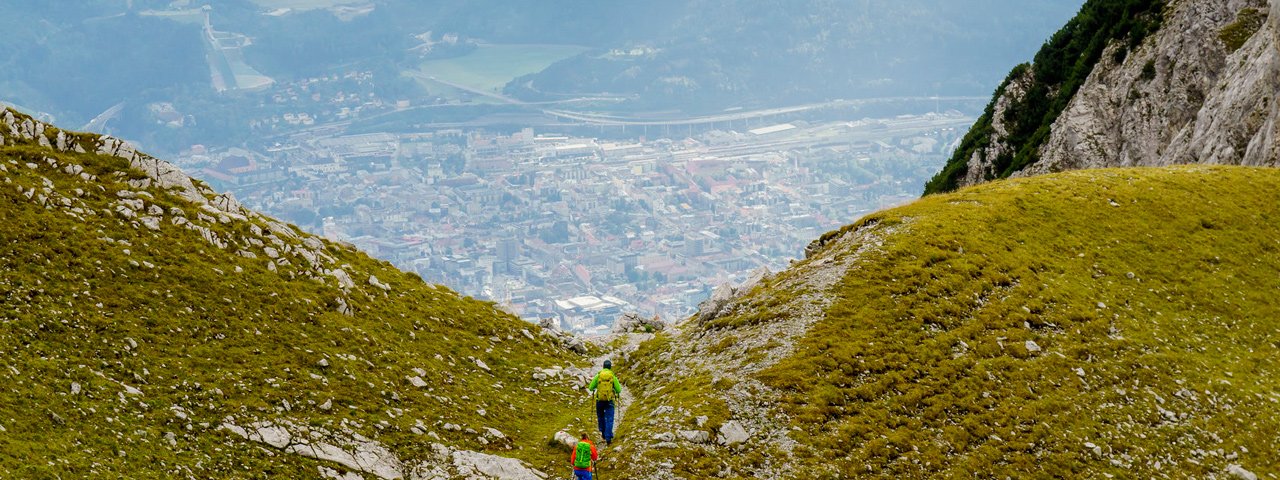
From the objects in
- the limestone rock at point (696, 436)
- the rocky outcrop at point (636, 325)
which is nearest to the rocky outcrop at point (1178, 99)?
the rocky outcrop at point (636, 325)

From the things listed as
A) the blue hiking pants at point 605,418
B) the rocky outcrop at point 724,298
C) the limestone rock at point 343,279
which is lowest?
the blue hiking pants at point 605,418

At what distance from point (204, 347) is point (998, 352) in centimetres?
2572

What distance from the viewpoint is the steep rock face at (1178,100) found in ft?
196

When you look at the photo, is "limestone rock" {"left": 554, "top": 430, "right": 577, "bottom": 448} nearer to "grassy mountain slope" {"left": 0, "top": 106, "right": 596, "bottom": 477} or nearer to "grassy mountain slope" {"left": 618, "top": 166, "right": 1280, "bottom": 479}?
"grassy mountain slope" {"left": 0, "top": 106, "right": 596, "bottom": 477}

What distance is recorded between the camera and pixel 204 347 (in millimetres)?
29578

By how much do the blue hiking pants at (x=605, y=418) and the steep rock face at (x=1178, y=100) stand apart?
151ft

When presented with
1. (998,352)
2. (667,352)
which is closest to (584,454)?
(667,352)

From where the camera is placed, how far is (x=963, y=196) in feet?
152

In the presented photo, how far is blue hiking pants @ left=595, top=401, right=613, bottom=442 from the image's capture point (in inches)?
1265

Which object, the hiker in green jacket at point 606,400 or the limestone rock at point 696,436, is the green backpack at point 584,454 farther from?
the hiker in green jacket at point 606,400

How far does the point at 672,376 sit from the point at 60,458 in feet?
67.1

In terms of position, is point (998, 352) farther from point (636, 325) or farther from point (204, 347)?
point (204, 347)

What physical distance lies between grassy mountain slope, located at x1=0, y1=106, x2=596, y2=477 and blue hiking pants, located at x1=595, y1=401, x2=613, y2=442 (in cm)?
201

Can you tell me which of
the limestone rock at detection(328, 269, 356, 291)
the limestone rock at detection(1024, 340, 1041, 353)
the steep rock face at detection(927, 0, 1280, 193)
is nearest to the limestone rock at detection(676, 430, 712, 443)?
the limestone rock at detection(1024, 340, 1041, 353)
